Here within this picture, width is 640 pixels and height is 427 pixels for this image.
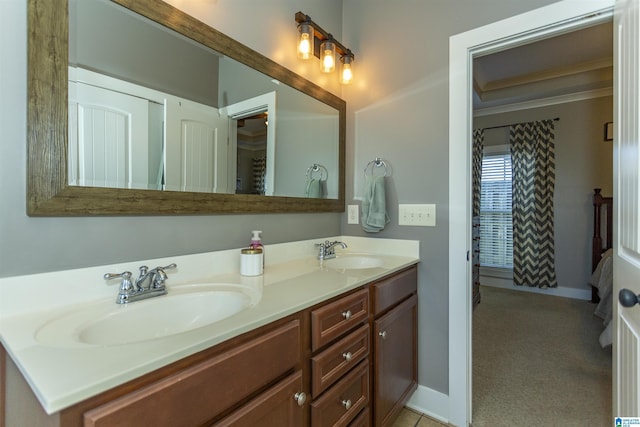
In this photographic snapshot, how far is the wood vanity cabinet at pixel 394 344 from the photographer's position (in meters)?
1.27

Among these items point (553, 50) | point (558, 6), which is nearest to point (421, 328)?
point (558, 6)

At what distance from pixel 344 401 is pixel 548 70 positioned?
4123 mm

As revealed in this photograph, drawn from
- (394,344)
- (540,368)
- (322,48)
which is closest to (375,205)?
(394,344)

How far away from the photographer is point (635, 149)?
0.91 meters

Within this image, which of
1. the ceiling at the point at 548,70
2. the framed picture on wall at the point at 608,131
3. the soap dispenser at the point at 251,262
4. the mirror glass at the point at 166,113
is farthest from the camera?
the framed picture on wall at the point at 608,131

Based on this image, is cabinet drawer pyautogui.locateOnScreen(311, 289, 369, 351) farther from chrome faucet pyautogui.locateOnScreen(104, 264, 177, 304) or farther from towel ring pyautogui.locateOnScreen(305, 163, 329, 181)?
towel ring pyautogui.locateOnScreen(305, 163, 329, 181)

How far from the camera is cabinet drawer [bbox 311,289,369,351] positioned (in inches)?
37.0

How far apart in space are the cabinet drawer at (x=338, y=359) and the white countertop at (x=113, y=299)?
19cm

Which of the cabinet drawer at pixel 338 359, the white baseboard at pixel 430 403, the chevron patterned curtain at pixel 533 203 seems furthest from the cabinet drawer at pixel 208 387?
the chevron patterned curtain at pixel 533 203

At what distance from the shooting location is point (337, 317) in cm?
103

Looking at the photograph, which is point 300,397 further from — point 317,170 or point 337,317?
point 317,170

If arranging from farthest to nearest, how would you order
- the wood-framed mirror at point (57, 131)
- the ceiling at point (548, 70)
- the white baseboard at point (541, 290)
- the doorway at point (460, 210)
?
the white baseboard at point (541, 290), the ceiling at point (548, 70), the doorway at point (460, 210), the wood-framed mirror at point (57, 131)

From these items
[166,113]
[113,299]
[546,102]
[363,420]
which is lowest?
[363,420]

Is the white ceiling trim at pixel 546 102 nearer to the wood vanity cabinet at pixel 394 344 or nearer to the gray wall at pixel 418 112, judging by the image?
the gray wall at pixel 418 112
